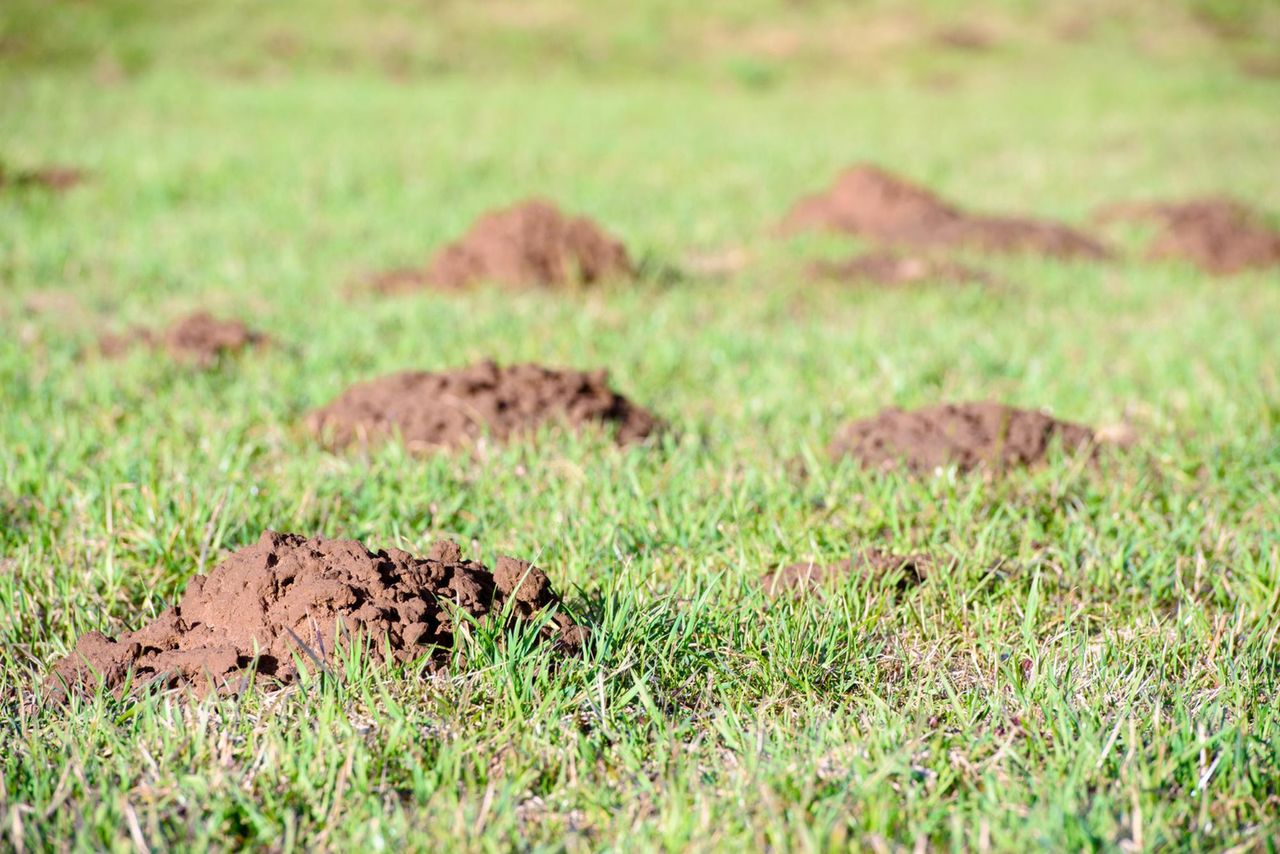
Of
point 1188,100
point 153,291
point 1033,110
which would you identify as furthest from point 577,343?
point 1188,100

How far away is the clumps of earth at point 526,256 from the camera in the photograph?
5465 mm

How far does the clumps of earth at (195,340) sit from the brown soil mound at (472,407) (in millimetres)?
928

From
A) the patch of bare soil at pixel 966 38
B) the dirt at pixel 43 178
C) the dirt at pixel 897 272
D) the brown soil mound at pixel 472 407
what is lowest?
the dirt at pixel 897 272

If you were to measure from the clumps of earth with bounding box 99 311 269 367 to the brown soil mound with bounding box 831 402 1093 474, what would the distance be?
2273mm

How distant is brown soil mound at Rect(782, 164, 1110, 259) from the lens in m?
6.88

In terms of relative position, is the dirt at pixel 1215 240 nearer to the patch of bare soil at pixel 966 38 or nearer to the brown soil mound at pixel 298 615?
the brown soil mound at pixel 298 615

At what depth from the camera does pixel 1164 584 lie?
250 cm

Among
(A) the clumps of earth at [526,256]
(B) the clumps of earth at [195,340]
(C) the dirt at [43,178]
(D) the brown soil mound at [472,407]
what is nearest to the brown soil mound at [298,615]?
(D) the brown soil mound at [472,407]

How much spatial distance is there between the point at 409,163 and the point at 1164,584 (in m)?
7.60

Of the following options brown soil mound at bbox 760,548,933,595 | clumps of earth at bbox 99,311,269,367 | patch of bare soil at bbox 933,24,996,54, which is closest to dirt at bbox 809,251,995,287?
clumps of earth at bbox 99,311,269,367

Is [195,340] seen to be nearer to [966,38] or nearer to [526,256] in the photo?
[526,256]

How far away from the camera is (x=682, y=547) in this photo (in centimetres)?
263

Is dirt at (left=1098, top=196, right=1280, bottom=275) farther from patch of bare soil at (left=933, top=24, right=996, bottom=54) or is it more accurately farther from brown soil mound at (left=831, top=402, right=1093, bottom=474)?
patch of bare soil at (left=933, top=24, right=996, bottom=54)

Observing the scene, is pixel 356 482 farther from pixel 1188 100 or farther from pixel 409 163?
pixel 1188 100
